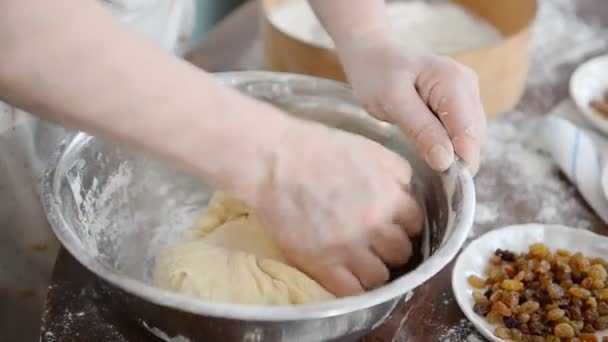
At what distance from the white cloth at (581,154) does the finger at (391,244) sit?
35 centimetres

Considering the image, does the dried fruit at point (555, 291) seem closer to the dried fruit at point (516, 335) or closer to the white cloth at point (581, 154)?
the dried fruit at point (516, 335)

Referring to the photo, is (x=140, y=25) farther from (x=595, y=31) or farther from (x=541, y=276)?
(x=595, y=31)

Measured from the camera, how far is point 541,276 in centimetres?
80

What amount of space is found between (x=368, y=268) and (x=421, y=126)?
17 centimetres

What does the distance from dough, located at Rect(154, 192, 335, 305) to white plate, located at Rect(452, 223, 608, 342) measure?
213 mm

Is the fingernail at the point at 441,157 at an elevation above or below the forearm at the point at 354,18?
below

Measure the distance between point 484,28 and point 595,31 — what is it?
0.26 meters

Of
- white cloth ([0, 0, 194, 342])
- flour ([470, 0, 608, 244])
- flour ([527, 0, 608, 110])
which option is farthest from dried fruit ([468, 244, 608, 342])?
white cloth ([0, 0, 194, 342])

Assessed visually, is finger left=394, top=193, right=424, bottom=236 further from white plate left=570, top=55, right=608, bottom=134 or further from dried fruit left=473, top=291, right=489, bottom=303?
white plate left=570, top=55, right=608, bottom=134

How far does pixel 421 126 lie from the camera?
76cm

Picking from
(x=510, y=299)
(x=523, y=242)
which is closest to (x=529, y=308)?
(x=510, y=299)

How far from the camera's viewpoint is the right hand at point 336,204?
0.64 m

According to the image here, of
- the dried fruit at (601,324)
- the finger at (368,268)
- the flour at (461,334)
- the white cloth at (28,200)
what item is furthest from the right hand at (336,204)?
the white cloth at (28,200)

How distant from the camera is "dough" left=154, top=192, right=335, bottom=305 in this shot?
688 mm
